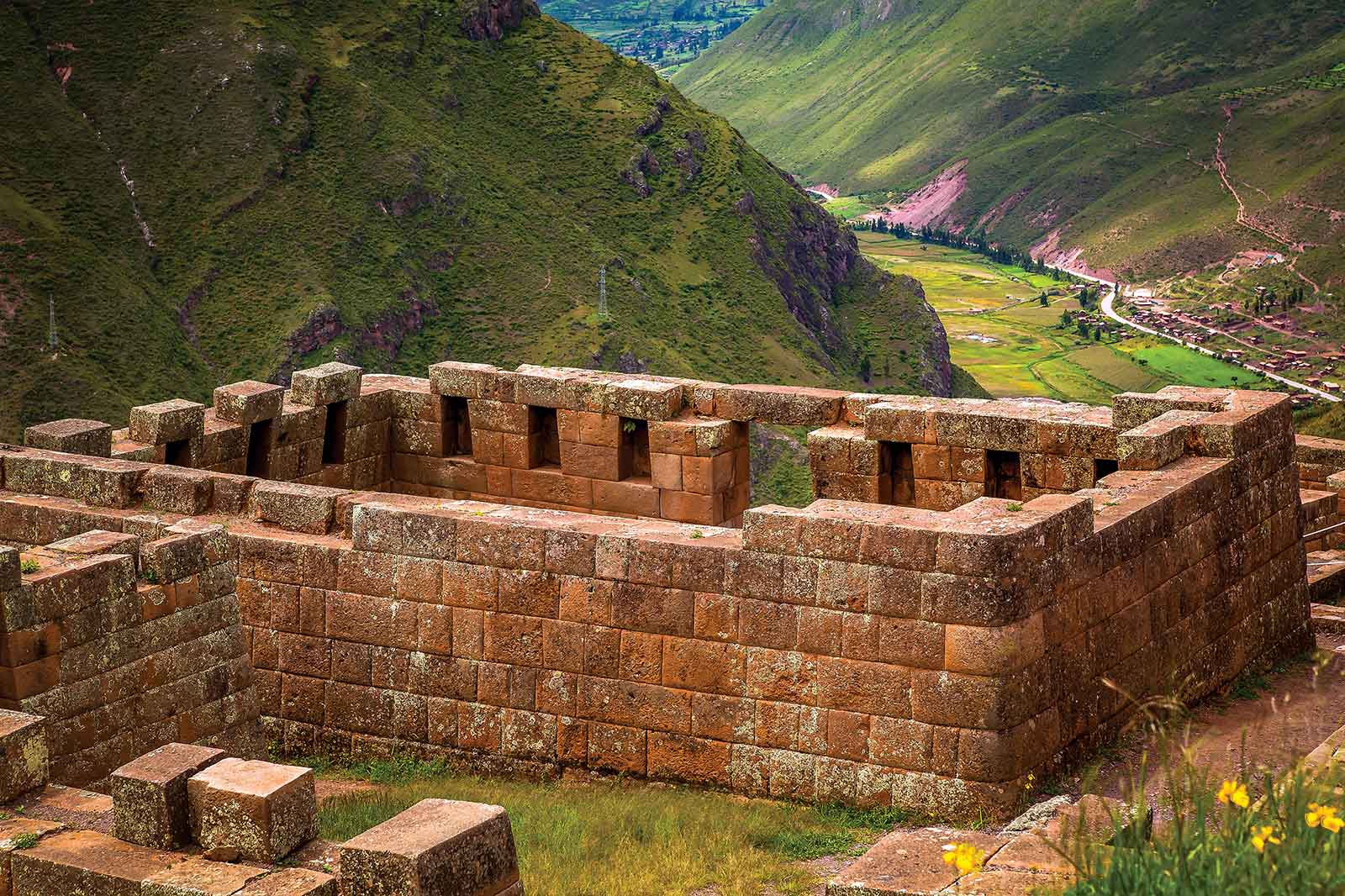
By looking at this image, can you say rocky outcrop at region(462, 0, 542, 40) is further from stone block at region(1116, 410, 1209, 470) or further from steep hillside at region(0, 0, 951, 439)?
stone block at region(1116, 410, 1209, 470)

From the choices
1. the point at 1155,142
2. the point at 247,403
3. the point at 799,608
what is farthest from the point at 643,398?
the point at 1155,142

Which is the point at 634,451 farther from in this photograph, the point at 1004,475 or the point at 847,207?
the point at 847,207

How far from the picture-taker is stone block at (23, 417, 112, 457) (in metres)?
18.9

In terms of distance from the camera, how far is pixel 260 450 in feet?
68.3

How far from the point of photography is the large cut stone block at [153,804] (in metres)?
10.8

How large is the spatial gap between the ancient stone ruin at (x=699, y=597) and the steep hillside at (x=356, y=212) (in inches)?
1706

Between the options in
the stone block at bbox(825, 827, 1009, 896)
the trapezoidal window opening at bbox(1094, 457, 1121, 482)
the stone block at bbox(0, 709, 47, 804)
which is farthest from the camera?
the trapezoidal window opening at bbox(1094, 457, 1121, 482)

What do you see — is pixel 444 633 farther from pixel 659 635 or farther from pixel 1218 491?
pixel 1218 491

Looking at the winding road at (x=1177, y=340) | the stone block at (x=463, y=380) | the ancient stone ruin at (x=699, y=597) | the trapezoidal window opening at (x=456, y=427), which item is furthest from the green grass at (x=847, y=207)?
the ancient stone ruin at (x=699, y=597)

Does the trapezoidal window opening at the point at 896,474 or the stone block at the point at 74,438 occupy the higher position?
the stone block at the point at 74,438

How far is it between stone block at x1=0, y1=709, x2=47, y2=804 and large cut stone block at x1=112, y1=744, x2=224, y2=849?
1136mm

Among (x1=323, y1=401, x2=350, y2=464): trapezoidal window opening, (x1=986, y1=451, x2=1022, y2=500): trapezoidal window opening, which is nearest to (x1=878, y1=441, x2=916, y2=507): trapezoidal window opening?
(x1=986, y1=451, x2=1022, y2=500): trapezoidal window opening

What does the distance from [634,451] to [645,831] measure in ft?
25.0

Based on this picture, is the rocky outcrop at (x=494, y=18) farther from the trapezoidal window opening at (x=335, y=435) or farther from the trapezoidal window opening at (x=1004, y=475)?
the trapezoidal window opening at (x=1004, y=475)
